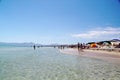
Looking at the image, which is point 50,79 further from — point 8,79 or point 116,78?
point 116,78

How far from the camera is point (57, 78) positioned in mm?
12148

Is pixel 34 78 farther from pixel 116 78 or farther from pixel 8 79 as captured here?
pixel 116 78

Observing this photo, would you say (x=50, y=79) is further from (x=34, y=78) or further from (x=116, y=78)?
(x=116, y=78)

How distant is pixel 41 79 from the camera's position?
471 inches

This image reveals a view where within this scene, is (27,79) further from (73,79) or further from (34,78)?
(73,79)

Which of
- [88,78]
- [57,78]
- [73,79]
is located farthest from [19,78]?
[88,78]

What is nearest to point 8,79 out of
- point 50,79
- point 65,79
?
point 50,79

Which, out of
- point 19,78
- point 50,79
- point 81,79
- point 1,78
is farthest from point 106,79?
point 1,78

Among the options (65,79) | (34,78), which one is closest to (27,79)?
(34,78)

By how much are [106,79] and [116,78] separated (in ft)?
2.40

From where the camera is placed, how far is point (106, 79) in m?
12.0

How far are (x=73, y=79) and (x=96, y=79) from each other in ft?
4.68

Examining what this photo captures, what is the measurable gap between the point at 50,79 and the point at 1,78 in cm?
325

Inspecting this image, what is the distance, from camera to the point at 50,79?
11867mm
